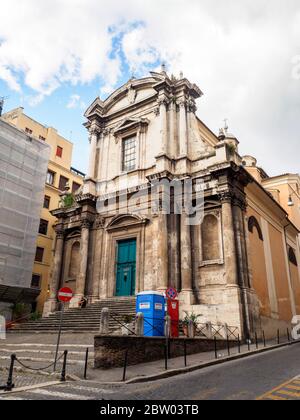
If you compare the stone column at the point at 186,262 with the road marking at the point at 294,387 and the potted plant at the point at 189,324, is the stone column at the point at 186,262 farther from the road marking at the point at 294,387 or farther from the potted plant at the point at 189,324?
the road marking at the point at 294,387

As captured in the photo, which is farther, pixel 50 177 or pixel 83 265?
pixel 50 177

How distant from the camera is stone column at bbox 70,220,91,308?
835 inches

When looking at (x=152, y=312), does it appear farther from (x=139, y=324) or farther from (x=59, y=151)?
(x=59, y=151)

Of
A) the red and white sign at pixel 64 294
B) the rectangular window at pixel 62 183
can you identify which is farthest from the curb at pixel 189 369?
the rectangular window at pixel 62 183

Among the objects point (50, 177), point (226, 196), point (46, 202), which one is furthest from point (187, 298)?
point (50, 177)

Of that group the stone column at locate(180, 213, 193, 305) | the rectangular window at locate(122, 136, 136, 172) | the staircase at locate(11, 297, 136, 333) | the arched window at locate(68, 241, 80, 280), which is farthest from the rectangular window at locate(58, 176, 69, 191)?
the stone column at locate(180, 213, 193, 305)

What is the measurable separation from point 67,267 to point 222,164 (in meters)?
13.1

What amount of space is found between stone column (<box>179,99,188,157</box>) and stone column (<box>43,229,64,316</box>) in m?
10.7

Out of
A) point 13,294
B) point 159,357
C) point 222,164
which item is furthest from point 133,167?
point 159,357

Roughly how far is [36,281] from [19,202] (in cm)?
697

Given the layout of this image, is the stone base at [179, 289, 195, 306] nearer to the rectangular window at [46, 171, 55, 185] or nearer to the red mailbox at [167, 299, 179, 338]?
the red mailbox at [167, 299, 179, 338]

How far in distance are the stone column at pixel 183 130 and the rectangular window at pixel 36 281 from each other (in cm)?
1692

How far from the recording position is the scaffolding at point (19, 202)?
26.2 meters

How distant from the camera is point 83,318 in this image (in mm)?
17766
